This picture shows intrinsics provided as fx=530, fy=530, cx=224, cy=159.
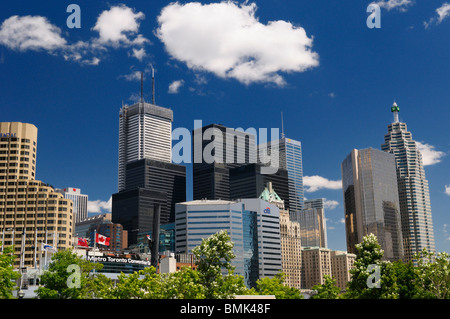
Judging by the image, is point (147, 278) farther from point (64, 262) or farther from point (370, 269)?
point (370, 269)

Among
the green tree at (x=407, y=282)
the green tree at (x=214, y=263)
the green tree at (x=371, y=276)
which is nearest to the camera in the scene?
the green tree at (x=214, y=263)

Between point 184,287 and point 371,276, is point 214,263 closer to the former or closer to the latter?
point 184,287

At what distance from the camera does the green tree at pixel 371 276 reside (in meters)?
69.2

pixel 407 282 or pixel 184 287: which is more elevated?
pixel 184 287

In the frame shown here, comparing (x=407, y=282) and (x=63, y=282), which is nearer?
(x=63, y=282)

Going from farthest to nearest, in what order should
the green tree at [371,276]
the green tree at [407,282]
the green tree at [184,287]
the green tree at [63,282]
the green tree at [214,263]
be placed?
the green tree at [63,282]
the green tree at [407,282]
the green tree at [371,276]
the green tree at [214,263]
the green tree at [184,287]

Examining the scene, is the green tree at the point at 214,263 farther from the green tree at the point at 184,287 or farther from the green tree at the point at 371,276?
the green tree at the point at 371,276

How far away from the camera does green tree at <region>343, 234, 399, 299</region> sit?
6925cm

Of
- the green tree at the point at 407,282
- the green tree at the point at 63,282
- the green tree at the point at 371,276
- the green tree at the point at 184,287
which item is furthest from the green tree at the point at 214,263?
the green tree at the point at 407,282

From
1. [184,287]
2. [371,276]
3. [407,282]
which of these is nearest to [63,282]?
[184,287]

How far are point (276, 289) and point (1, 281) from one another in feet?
134

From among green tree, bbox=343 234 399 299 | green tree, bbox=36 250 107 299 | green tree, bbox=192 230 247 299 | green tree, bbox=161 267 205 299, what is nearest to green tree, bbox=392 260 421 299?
green tree, bbox=343 234 399 299

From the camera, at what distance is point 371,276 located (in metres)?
69.1
